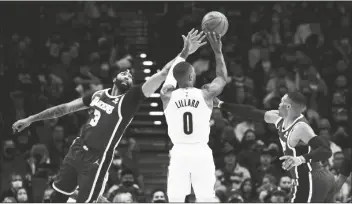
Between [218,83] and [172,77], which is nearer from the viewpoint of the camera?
[218,83]

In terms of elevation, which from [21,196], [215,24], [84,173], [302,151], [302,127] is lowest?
[21,196]

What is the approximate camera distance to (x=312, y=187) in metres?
9.20

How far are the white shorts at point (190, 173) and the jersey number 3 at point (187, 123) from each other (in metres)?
0.21

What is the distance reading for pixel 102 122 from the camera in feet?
32.5

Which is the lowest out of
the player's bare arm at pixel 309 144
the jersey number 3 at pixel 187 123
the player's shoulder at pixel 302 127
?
the player's bare arm at pixel 309 144

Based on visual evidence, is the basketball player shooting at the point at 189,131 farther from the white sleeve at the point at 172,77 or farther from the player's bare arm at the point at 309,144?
the player's bare arm at the point at 309,144

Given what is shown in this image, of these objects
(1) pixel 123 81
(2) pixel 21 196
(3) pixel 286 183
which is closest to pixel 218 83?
(1) pixel 123 81

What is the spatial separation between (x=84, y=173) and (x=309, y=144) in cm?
270

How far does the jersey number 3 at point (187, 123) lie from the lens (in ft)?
31.1

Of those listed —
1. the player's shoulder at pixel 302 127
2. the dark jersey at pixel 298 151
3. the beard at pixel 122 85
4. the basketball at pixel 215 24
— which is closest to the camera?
the player's shoulder at pixel 302 127

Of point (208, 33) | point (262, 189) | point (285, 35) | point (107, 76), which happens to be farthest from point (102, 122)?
point (285, 35)

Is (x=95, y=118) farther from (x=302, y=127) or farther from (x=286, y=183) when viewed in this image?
(x=286, y=183)

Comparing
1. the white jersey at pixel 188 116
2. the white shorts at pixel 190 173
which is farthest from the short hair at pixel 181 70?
the white shorts at pixel 190 173

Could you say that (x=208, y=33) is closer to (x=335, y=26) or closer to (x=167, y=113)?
(x=167, y=113)
